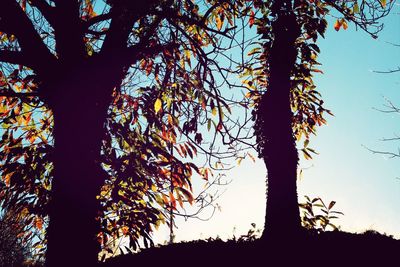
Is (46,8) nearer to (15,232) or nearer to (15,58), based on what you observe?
(15,58)

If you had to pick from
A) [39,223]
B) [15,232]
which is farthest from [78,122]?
[15,232]

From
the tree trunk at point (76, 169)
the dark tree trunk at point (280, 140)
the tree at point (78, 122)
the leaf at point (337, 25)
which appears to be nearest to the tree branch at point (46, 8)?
the tree at point (78, 122)

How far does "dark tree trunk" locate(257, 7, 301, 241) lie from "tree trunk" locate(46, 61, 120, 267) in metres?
2.35

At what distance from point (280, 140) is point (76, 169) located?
281cm

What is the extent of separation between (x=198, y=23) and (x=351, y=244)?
10.9ft

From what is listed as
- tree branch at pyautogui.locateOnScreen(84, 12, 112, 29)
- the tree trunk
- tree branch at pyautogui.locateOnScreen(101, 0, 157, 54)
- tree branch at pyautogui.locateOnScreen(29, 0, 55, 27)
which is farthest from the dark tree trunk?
tree branch at pyautogui.locateOnScreen(29, 0, 55, 27)

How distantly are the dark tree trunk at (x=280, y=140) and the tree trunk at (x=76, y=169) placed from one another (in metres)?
2.35

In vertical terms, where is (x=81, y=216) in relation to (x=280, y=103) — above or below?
below

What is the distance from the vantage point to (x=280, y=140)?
439cm

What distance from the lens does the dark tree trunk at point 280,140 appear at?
409 centimetres

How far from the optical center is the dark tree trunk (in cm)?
409

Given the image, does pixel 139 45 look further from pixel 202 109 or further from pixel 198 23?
pixel 202 109

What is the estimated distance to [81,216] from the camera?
111 inches

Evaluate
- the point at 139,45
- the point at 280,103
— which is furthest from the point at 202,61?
the point at 280,103
